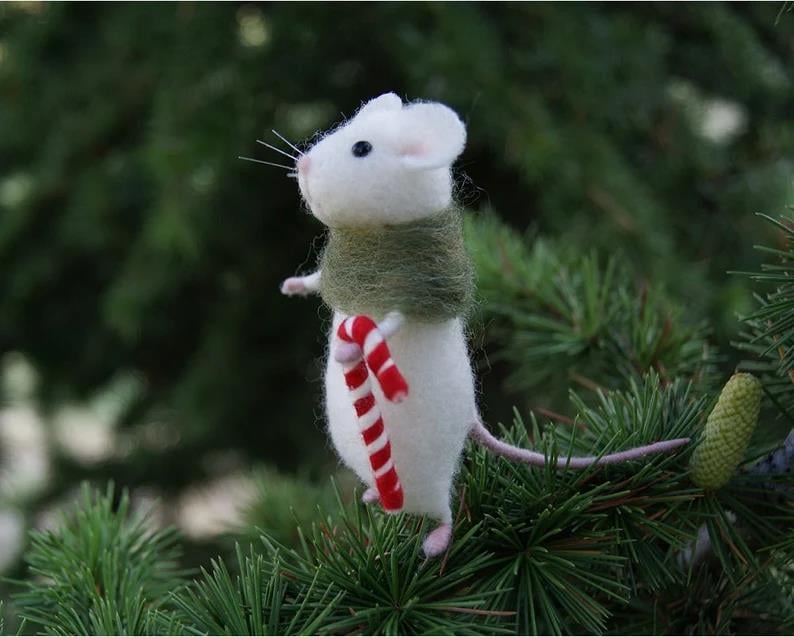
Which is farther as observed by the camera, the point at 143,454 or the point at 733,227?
the point at 143,454

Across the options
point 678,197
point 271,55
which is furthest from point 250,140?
point 678,197

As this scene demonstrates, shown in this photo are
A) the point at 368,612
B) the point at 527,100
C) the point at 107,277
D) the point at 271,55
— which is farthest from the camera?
the point at 107,277

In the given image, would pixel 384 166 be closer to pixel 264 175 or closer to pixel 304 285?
pixel 304 285

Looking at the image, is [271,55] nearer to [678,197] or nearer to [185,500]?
[678,197]

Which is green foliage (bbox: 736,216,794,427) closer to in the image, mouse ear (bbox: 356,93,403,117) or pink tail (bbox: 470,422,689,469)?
pink tail (bbox: 470,422,689,469)

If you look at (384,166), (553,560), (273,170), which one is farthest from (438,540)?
(273,170)

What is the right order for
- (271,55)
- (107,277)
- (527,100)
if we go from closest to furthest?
(527,100)
(271,55)
(107,277)
